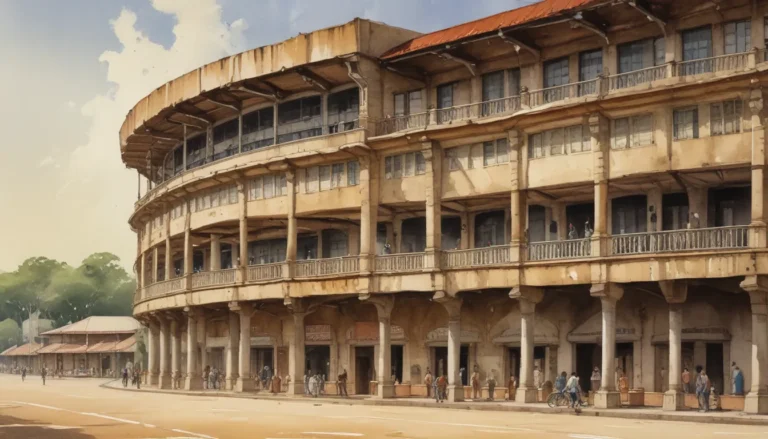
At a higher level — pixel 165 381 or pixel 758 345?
pixel 758 345

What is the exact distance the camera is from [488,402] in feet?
135

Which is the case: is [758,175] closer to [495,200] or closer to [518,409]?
[518,409]

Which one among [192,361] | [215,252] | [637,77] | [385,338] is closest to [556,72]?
[637,77]

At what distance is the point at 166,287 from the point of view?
59500 millimetres

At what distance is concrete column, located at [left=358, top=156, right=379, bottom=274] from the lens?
4556cm

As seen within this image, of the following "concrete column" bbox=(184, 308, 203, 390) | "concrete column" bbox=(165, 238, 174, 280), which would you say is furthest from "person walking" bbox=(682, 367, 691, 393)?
"concrete column" bbox=(165, 238, 174, 280)

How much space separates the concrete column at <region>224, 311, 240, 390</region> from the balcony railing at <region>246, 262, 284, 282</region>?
170 inches

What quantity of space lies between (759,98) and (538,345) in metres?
13.9

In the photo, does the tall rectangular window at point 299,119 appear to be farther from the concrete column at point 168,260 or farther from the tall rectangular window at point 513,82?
the concrete column at point 168,260

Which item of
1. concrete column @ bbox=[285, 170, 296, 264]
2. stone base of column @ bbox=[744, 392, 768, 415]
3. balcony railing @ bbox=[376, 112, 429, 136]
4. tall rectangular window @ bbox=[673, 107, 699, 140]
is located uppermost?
balcony railing @ bbox=[376, 112, 429, 136]

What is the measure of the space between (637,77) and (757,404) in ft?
40.0

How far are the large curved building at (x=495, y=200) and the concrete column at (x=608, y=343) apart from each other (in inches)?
3.1

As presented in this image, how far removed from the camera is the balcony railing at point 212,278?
2064 inches

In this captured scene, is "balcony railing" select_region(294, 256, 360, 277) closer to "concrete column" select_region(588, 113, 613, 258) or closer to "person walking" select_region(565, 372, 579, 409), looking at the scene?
"concrete column" select_region(588, 113, 613, 258)
